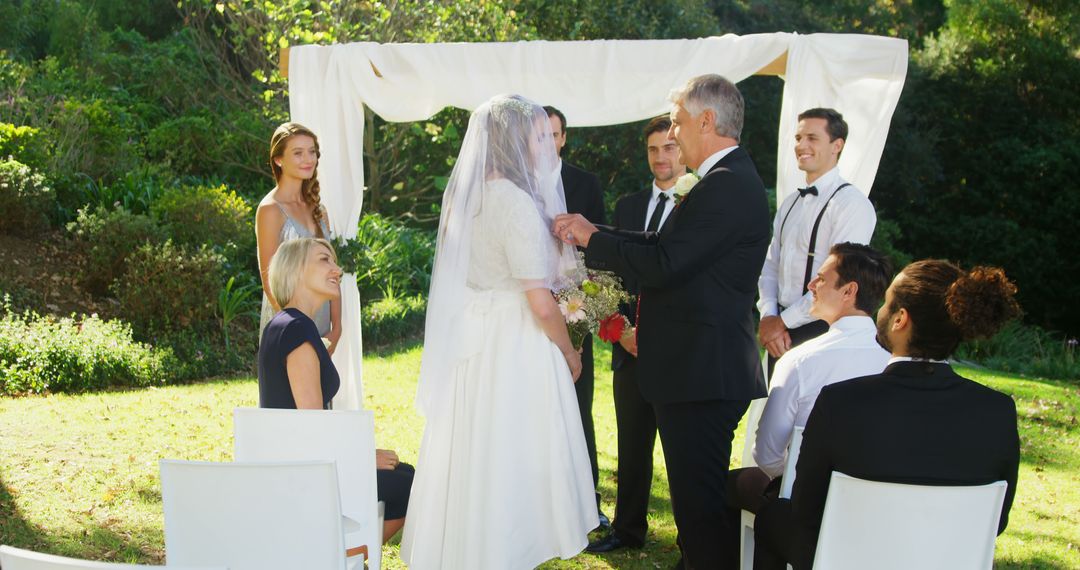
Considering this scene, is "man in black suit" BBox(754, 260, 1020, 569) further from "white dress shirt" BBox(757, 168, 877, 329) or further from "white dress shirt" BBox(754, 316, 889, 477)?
"white dress shirt" BBox(757, 168, 877, 329)

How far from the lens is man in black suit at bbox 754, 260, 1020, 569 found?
8.59ft

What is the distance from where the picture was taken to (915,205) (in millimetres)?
18000

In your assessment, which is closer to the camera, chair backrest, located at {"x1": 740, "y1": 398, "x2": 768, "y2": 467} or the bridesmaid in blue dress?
chair backrest, located at {"x1": 740, "y1": 398, "x2": 768, "y2": 467}

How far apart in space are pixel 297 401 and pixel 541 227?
3.42 ft

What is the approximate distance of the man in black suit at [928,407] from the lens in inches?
103

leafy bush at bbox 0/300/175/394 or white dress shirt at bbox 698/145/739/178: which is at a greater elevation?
white dress shirt at bbox 698/145/739/178

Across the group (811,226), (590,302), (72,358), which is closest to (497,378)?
(590,302)

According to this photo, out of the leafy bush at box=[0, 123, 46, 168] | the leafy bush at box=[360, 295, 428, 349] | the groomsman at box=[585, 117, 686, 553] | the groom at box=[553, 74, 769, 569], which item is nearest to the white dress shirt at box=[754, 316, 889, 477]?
the groom at box=[553, 74, 769, 569]

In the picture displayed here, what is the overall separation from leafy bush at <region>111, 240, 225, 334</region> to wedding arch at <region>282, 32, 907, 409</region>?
3.23 m

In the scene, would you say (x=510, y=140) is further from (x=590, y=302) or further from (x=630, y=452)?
(x=630, y=452)

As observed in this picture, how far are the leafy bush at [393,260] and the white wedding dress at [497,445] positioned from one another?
6451mm

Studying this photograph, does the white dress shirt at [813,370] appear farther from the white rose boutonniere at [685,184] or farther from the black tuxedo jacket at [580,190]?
the black tuxedo jacket at [580,190]

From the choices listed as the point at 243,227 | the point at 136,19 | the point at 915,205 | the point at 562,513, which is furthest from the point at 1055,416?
the point at 136,19

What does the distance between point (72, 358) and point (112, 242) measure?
1773 mm
